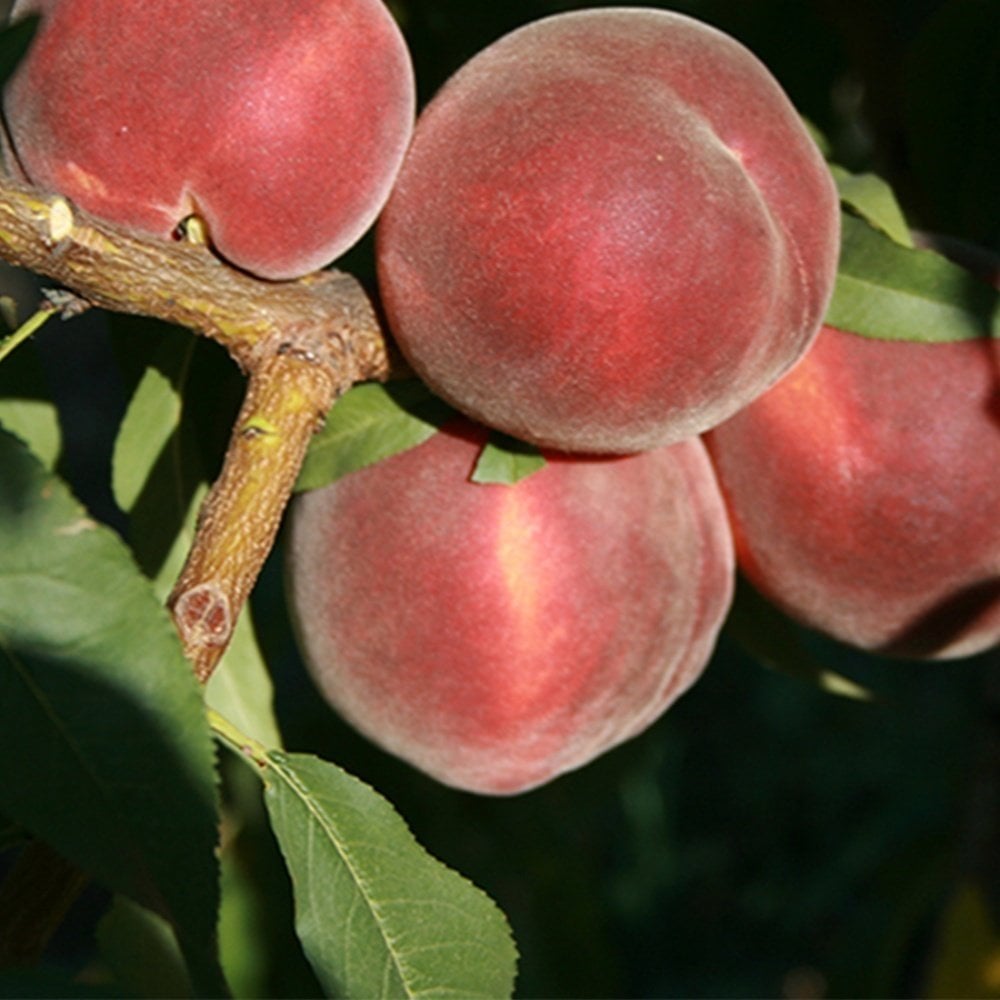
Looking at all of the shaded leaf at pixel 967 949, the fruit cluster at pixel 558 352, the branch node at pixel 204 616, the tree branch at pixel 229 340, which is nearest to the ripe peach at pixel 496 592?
the fruit cluster at pixel 558 352

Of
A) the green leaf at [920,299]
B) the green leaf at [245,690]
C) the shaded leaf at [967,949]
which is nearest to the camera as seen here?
the green leaf at [920,299]

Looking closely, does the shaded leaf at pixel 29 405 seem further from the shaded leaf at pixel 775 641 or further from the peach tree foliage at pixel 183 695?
the shaded leaf at pixel 775 641

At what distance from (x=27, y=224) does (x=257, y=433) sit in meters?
0.14

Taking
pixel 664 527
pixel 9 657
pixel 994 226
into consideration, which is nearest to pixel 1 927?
pixel 9 657

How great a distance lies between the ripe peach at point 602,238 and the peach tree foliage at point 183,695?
0.27 ft

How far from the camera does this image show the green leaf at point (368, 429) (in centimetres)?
82

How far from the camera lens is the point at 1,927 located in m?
0.66

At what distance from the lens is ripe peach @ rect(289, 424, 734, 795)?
0.86 metres

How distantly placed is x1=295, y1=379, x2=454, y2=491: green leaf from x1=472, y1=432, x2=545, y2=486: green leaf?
0.12 feet

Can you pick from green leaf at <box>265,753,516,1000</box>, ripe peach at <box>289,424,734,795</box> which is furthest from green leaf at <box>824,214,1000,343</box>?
green leaf at <box>265,753,516,1000</box>

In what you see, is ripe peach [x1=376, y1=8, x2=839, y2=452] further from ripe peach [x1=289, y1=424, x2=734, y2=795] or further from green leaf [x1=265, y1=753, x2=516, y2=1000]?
green leaf [x1=265, y1=753, x2=516, y2=1000]

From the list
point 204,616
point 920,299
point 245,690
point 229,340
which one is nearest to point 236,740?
point 204,616

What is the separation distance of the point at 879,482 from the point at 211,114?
1.57 ft

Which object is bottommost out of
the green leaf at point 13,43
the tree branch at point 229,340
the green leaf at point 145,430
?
the green leaf at point 145,430
